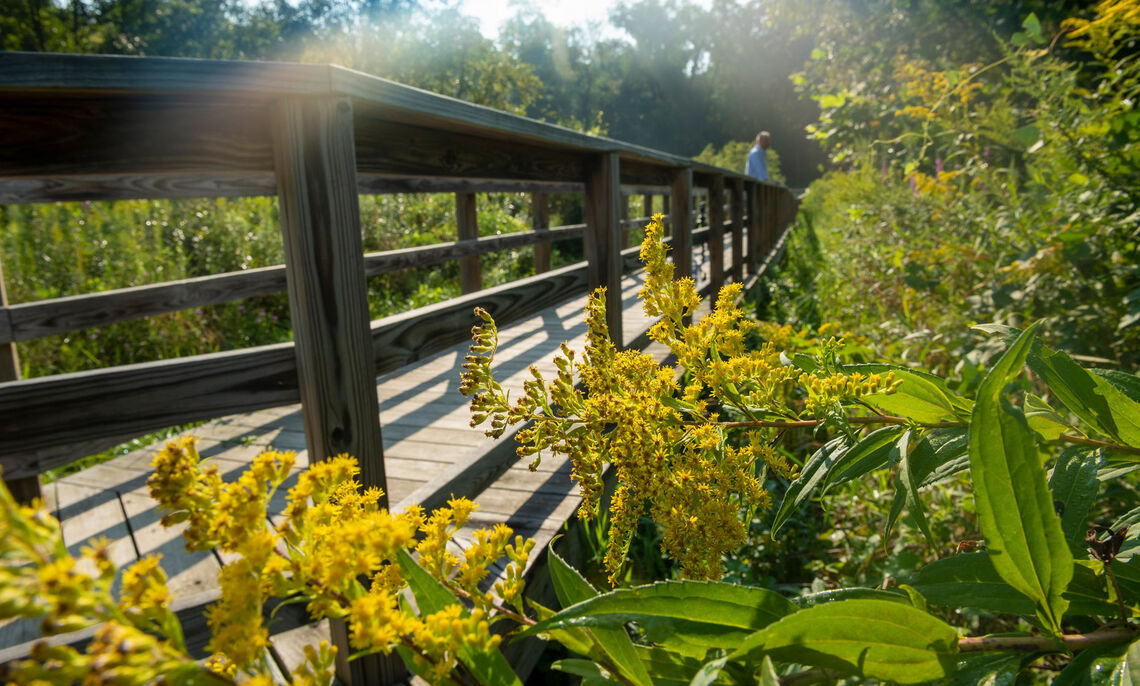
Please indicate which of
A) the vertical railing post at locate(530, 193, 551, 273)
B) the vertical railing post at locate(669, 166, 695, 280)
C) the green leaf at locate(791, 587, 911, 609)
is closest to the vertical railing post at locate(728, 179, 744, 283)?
the vertical railing post at locate(530, 193, 551, 273)

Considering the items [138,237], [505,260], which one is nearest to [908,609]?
[138,237]

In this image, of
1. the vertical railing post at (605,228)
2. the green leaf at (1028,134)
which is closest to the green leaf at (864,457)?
the green leaf at (1028,134)

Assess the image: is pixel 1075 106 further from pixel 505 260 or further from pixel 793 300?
pixel 505 260

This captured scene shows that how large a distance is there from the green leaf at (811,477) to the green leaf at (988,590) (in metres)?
0.10

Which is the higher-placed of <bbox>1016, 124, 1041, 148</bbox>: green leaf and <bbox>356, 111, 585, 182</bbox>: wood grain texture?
<bbox>356, 111, 585, 182</bbox>: wood grain texture

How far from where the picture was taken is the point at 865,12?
8.67 metres

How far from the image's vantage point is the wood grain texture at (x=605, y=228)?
318 cm

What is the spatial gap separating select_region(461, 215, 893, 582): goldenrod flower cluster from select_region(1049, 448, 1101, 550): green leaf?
0.50ft

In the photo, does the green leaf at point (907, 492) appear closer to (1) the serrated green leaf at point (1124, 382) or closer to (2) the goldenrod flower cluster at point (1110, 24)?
(1) the serrated green leaf at point (1124, 382)

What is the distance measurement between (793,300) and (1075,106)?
5132 millimetres

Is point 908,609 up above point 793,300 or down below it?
above

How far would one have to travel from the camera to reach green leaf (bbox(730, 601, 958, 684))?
39 centimetres

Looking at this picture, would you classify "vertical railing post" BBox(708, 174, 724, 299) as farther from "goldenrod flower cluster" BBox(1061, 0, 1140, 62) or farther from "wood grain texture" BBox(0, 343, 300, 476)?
"wood grain texture" BBox(0, 343, 300, 476)

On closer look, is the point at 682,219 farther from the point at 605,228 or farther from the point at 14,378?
the point at 14,378
